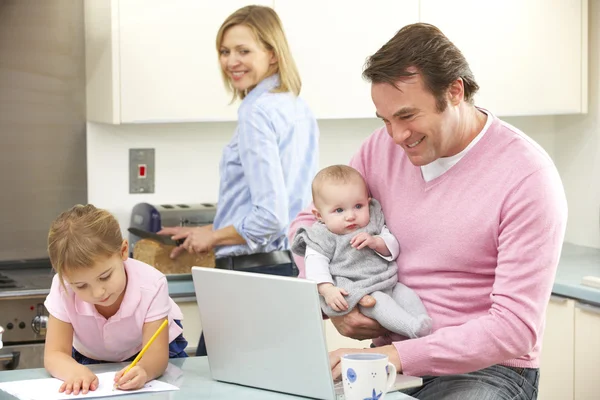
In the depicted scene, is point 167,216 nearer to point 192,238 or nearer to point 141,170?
point 141,170

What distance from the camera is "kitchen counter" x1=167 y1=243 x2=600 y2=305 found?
293cm

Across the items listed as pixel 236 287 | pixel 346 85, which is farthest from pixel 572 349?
pixel 236 287

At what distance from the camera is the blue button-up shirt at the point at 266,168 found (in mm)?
2828

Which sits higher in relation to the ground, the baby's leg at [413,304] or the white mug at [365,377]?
the baby's leg at [413,304]

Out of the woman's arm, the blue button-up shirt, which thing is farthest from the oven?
the woman's arm

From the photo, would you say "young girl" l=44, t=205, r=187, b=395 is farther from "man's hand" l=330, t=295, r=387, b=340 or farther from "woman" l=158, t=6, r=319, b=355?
"woman" l=158, t=6, r=319, b=355

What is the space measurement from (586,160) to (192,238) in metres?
1.62

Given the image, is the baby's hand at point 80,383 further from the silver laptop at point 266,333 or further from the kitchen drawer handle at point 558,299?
the kitchen drawer handle at point 558,299

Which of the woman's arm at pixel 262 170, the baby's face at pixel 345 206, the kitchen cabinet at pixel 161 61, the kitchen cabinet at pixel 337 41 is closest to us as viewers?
the baby's face at pixel 345 206

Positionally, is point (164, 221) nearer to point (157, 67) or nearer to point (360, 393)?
point (157, 67)

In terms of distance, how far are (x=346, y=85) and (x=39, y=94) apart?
3.62ft

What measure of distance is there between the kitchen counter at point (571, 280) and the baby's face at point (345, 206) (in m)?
1.08

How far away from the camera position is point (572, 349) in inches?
120

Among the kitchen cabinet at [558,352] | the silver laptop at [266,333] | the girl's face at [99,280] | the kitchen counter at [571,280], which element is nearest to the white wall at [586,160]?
the kitchen counter at [571,280]
